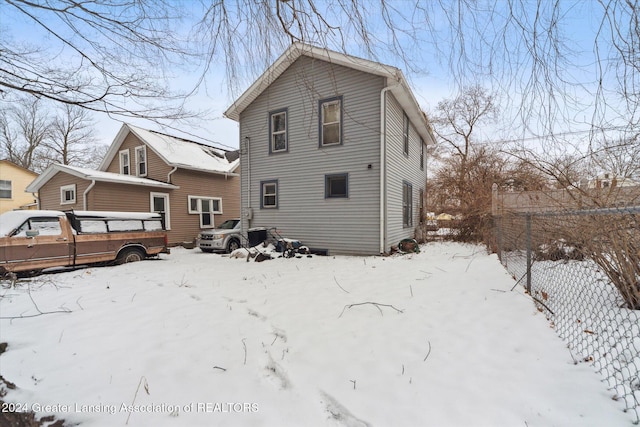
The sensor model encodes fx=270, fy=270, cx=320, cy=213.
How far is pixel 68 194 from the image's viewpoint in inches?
494

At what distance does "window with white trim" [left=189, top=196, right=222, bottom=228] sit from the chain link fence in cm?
1413

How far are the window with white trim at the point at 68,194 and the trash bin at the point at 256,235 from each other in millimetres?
8975

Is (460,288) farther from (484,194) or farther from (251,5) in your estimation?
(484,194)

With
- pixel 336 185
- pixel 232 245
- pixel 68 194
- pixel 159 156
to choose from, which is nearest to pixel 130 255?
pixel 232 245

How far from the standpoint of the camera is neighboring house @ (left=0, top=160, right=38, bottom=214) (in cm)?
1797

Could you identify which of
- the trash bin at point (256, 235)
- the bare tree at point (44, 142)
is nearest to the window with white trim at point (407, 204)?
the trash bin at point (256, 235)

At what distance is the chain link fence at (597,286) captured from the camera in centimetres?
212

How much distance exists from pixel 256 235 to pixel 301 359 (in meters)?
7.51

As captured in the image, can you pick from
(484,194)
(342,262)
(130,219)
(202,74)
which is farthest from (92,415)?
(484,194)

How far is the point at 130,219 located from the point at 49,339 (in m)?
5.73

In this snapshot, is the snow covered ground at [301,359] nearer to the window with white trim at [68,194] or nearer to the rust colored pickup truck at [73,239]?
the rust colored pickup truck at [73,239]

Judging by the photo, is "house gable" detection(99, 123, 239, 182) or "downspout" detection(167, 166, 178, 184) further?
"house gable" detection(99, 123, 239, 182)

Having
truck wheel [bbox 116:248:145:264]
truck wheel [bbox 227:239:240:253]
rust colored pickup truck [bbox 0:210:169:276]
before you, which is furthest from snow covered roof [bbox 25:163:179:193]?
truck wheel [bbox 116:248:145:264]

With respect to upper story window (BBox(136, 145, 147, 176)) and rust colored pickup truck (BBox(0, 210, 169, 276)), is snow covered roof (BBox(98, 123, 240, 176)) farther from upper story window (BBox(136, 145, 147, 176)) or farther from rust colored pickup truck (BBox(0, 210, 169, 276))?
rust colored pickup truck (BBox(0, 210, 169, 276))
